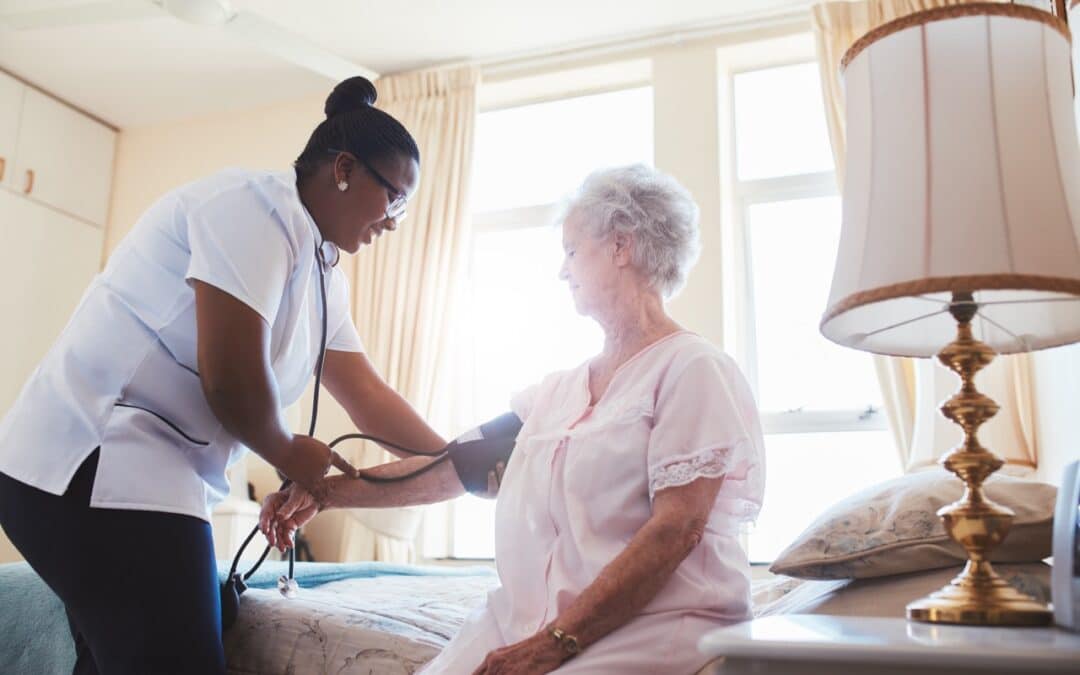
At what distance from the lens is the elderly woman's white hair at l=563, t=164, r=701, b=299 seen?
1.69 meters

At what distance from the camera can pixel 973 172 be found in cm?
98

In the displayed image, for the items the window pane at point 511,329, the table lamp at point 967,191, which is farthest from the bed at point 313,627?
the window pane at point 511,329

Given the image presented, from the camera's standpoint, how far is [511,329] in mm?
4414

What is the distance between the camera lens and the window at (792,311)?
152 inches

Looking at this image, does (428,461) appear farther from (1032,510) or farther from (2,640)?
(1032,510)

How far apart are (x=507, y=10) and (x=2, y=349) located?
2711mm

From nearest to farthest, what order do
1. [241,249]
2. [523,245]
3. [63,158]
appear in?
[241,249] < [523,245] < [63,158]

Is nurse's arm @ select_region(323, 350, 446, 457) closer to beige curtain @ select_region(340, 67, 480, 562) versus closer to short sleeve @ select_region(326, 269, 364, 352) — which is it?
short sleeve @ select_region(326, 269, 364, 352)

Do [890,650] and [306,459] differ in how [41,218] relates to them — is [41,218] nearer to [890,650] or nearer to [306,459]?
[306,459]

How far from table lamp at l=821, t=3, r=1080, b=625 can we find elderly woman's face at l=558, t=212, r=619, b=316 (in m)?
0.64

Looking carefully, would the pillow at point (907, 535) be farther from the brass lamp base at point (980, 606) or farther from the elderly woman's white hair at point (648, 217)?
the elderly woman's white hair at point (648, 217)

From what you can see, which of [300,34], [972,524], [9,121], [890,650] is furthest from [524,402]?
[9,121]

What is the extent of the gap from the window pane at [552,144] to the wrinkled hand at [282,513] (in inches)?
107

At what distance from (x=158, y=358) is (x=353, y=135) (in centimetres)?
55
